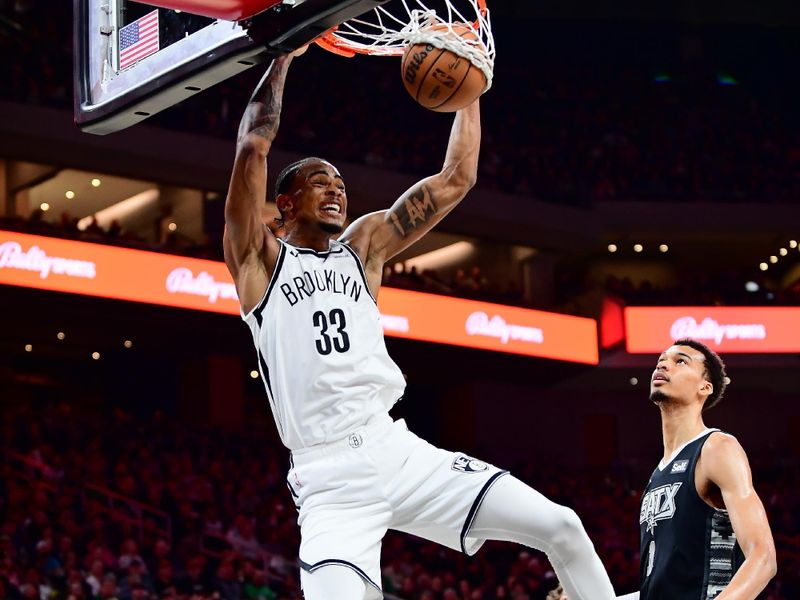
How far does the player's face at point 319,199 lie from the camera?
4617 millimetres

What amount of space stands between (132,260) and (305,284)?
509 inches

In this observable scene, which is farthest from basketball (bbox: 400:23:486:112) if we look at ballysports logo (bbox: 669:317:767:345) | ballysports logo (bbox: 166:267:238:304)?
ballysports logo (bbox: 669:317:767:345)

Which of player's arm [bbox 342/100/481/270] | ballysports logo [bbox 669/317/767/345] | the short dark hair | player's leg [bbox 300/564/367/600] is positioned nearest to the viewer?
player's leg [bbox 300/564/367/600]

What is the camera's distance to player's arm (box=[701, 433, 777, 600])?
12.6 feet

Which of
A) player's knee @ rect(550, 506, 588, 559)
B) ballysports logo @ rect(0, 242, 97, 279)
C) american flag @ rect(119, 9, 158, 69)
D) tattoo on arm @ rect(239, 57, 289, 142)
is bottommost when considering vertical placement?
player's knee @ rect(550, 506, 588, 559)

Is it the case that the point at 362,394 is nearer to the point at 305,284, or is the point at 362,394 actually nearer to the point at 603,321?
the point at 305,284

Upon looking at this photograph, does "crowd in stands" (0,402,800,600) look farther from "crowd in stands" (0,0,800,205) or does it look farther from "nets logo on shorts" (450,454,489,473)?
"nets logo on shorts" (450,454,489,473)

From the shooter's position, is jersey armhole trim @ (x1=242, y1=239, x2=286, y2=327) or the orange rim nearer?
jersey armhole trim @ (x1=242, y1=239, x2=286, y2=327)

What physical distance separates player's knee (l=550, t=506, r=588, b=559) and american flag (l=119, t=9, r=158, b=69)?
223 centimetres

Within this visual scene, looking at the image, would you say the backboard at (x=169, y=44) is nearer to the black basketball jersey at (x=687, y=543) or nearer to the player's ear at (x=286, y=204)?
the player's ear at (x=286, y=204)

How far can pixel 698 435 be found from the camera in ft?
14.8

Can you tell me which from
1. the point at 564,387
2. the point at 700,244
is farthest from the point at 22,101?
the point at 700,244

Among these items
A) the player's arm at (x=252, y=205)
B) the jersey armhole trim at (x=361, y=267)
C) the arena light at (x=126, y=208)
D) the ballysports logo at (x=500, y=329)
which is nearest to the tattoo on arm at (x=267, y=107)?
the player's arm at (x=252, y=205)

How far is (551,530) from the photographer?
13.8 ft
